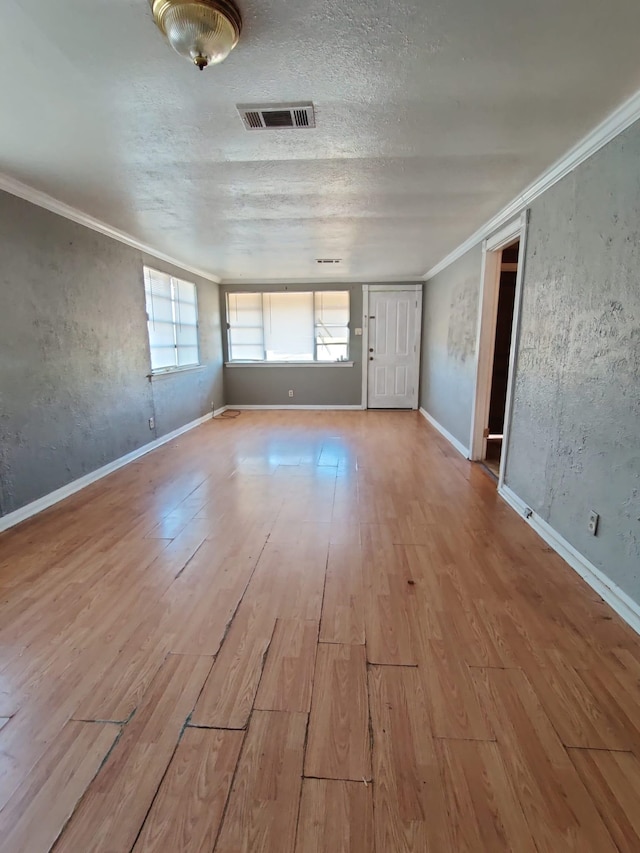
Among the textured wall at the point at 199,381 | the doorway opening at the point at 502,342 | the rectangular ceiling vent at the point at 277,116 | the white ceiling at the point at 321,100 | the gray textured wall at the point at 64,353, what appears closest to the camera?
the white ceiling at the point at 321,100

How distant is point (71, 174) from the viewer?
2.53 metres

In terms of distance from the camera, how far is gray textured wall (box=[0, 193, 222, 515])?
2.74 metres

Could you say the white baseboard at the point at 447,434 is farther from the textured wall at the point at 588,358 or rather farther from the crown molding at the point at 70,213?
the crown molding at the point at 70,213

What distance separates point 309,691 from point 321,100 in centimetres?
237

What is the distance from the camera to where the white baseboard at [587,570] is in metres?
1.81

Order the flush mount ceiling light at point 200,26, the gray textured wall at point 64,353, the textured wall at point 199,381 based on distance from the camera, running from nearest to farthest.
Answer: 1. the flush mount ceiling light at point 200,26
2. the gray textured wall at point 64,353
3. the textured wall at point 199,381

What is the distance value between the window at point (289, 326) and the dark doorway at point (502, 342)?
2.66 m

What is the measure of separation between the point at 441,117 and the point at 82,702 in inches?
110

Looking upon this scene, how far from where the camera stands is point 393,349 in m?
6.89

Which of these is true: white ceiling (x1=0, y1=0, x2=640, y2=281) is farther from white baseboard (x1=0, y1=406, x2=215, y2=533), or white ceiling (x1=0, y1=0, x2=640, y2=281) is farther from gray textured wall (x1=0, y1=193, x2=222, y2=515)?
white baseboard (x1=0, y1=406, x2=215, y2=533)

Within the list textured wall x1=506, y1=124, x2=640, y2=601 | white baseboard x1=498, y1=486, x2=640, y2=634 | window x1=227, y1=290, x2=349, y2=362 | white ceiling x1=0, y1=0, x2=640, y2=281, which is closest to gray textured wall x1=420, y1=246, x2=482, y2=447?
white ceiling x1=0, y1=0, x2=640, y2=281

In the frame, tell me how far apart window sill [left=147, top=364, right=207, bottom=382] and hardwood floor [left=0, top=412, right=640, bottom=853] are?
2154 millimetres

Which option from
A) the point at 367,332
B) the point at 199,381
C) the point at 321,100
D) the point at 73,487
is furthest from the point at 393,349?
the point at 321,100

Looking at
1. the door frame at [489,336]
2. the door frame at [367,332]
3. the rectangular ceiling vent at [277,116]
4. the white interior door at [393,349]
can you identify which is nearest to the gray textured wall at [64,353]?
the rectangular ceiling vent at [277,116]
